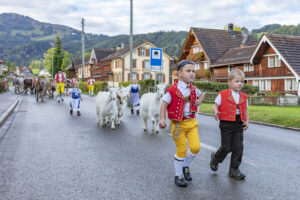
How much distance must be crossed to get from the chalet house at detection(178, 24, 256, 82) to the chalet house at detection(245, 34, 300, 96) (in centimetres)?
399

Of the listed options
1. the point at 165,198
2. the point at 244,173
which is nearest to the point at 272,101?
the point at 244,173

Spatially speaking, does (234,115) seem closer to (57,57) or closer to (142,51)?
(142,51)

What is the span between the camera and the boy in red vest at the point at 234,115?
464 cm

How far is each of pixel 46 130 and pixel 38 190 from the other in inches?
221

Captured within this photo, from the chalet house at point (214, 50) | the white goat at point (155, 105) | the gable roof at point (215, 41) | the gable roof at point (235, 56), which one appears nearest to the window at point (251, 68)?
Result: the gable roof at point (235, 56)

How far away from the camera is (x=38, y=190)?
427 centimetres

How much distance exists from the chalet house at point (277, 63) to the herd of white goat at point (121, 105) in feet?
80.8

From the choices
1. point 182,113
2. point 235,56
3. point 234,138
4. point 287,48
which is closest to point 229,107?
point 234,138

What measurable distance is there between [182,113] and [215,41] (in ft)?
147

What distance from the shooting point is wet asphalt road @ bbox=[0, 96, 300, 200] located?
4.18 m

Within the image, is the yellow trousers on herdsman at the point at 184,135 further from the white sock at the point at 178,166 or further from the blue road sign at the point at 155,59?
the blue road sign at the point at 155,59

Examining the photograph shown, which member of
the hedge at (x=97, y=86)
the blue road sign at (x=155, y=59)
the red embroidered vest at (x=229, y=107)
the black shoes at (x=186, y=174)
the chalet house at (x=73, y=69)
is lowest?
the black shoes at (x=186, y=174)

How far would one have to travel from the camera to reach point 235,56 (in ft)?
139

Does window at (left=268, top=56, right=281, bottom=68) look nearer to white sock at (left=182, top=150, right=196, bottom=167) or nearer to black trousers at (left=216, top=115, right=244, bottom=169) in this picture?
black trousers at (left=216, top=115, right=244, bottom=169)
